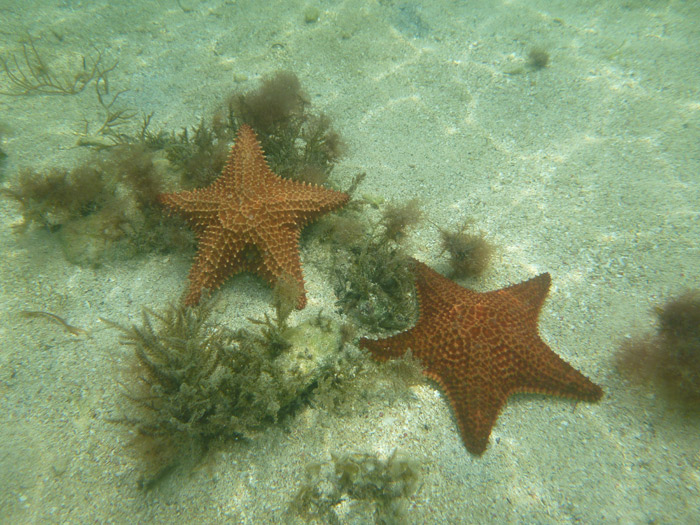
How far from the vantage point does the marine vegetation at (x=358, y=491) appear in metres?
2.66

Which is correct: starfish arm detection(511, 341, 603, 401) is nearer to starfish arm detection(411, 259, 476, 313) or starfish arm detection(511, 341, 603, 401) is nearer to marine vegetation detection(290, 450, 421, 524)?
starfish arm detection(411, 259, 476, 313)

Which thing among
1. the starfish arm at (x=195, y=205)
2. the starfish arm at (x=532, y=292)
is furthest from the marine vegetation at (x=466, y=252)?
the starfish arm at (x=195, y=205)

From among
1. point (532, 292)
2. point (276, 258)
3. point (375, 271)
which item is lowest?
point (532, 292)

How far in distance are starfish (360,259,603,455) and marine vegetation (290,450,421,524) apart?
67 cm

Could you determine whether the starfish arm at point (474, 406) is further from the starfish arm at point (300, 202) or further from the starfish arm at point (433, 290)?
the starfish arm at point (300, 202)

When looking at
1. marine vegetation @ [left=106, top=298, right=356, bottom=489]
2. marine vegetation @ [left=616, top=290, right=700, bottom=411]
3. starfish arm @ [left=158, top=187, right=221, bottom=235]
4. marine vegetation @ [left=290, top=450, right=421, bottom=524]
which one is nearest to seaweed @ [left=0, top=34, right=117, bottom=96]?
starfish arm @ [left=158, top=187, right=221, bottom=235]

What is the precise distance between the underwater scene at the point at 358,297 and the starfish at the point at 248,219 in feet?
0.09

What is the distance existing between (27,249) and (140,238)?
136cm

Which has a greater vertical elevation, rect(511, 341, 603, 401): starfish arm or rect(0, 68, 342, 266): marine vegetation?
rect(0, 68, 342, 266): marine vegetation

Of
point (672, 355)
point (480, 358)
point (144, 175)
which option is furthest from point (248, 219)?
point (672, 355)

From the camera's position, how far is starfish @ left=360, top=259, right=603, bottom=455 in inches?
119

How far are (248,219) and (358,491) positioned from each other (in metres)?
2.74

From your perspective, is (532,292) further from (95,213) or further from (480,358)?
(95,213)

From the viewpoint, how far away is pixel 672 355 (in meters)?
3.35
